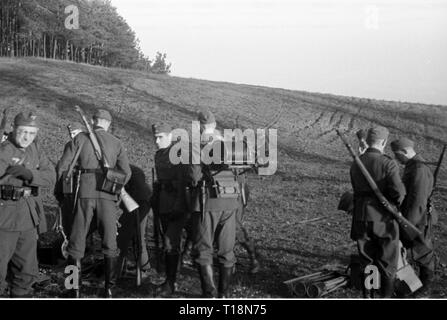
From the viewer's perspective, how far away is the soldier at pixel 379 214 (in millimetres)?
6254

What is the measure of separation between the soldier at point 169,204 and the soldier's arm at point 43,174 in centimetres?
150

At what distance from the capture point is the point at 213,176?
6.35 meters

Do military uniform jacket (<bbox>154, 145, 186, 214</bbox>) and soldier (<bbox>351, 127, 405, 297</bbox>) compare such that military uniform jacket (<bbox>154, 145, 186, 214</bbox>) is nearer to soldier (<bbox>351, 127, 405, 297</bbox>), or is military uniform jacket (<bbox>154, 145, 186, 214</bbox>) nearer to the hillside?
the hillside

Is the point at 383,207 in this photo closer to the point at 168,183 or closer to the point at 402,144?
the point at 402,144

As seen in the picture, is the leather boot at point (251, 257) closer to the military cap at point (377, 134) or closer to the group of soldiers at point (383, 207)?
the group of soldiers at point (383, 207)

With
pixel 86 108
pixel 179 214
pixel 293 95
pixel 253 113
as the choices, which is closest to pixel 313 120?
pixel 253 113

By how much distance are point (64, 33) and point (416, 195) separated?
1579 inches

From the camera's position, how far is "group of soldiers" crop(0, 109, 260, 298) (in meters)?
5.85

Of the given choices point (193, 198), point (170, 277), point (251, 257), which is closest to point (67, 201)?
point (170, 277)

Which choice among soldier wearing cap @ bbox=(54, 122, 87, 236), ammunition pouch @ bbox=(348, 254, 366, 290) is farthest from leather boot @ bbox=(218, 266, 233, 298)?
soldier wearing cap @ bbox=(54, 122, 87, 236)

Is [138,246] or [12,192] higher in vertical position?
[12,192]

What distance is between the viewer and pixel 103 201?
21.4 feet

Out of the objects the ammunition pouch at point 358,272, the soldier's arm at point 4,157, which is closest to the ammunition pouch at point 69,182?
the soldier's arm at point 4,157

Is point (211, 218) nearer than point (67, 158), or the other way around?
point (211, 218)
